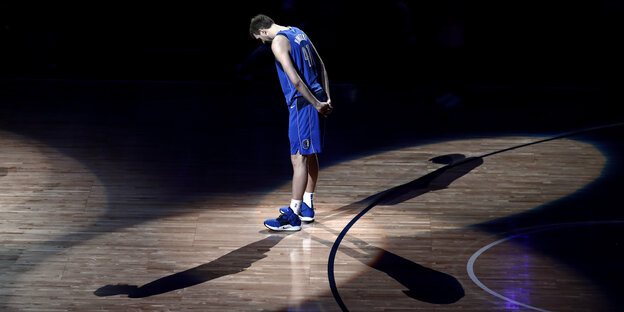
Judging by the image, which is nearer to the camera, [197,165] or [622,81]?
[197,165]

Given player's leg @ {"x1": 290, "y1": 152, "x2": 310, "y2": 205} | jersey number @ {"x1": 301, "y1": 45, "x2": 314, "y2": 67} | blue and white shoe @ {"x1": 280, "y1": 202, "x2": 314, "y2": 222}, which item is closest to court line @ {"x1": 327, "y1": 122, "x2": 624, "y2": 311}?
blue and white shoe @ {"x1": 280, "y1": 202, "x2": 314, "y2": 222}

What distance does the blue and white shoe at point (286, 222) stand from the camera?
231 inches

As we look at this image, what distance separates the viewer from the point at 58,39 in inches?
463

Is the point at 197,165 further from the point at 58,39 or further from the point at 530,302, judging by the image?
the point at 58,39

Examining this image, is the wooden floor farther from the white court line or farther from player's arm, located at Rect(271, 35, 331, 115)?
player's arm, located at Rect(271, 35, 331, 115)

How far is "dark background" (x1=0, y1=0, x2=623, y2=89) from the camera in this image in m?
10.8

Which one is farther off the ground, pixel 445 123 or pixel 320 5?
pixel 320 5

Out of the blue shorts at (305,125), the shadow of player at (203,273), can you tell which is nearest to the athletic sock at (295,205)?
the shadow of player at (203,273)

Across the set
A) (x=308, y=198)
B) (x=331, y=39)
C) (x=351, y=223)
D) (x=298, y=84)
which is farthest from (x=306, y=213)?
(x=331, y=39)

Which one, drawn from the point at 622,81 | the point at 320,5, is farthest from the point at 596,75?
the point at 320,5

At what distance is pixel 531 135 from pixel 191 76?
15.6 feet

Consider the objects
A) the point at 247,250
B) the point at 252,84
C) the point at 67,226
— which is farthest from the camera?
the point at 252,84

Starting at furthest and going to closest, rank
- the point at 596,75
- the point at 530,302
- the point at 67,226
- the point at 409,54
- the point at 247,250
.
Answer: the point at 409,54
the point at 596,75
the point at 67,226
the point at 247,250
the point at 530,302

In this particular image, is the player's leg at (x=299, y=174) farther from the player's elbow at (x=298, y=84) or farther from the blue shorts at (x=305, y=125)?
the player's elbow at (x=298, y=84)
